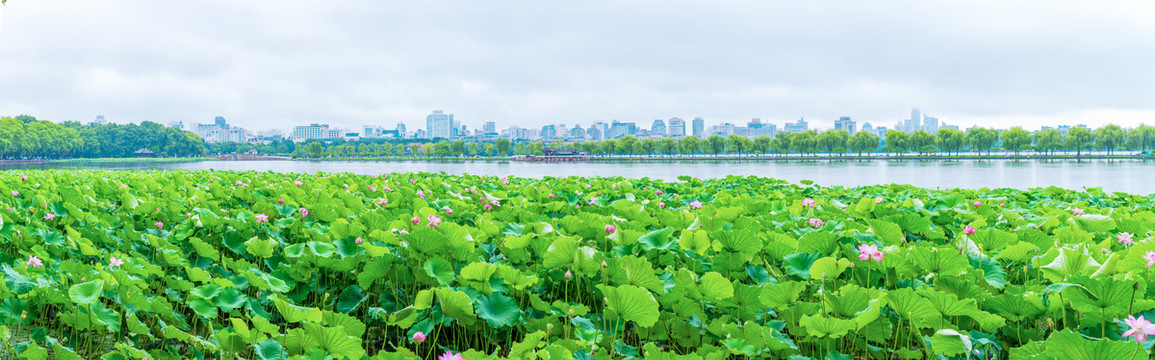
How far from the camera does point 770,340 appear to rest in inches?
76.0

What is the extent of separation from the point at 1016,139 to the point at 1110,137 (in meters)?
11.3

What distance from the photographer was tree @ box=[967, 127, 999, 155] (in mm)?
98812

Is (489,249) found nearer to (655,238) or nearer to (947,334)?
(655,238)

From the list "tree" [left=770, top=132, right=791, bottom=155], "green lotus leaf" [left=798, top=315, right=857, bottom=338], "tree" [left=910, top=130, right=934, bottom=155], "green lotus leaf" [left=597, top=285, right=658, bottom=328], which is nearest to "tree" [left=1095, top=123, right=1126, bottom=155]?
"tree" [left=910, top=130, right=934, bottom=155]

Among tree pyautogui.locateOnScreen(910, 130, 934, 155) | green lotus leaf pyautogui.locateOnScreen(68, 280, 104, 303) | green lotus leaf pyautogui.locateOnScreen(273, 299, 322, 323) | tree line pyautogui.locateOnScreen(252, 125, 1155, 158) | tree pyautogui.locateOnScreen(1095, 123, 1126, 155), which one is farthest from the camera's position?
tree pyautogui.locateOnScreen(910, 130, 934, 155)

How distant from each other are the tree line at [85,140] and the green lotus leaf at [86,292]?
109 m

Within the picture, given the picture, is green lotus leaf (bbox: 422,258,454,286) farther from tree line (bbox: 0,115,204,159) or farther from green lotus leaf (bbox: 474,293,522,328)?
tree line (bbox: 0,115,204,159)

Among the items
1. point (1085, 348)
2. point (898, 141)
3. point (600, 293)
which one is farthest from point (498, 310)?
point (898, 141)

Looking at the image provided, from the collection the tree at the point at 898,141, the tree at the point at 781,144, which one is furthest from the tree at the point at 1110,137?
the tree at the point at 781,144

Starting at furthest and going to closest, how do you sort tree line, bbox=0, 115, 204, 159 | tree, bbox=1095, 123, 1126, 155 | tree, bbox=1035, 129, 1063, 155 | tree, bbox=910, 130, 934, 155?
tree, bbox=910, 130, 934, 155
tree, bbox=1035, 129, 1063, 155
tree, bbox=1095, 123, 1126, 155
tree line, bbox=0, 115, 204, 159

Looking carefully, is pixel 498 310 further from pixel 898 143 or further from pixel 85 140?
pixel 85 140

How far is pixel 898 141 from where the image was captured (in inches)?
4136

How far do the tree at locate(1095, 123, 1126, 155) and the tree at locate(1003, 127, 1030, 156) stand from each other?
870cm

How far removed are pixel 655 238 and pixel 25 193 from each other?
549 centimetres
